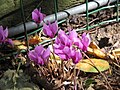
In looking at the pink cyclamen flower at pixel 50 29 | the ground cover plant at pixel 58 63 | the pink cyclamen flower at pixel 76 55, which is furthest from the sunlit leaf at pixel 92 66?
the pink cyclamen flower at pixel 76 55

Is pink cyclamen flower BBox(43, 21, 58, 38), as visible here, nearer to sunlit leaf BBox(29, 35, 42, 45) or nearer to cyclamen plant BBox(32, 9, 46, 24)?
cyclamen plant BBox(32, 9, 46, 24)

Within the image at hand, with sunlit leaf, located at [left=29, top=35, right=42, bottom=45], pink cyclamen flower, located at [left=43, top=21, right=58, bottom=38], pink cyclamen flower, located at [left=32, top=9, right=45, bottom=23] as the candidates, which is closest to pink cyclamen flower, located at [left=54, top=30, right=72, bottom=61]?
pink cyclamen flower, located at [left=43, top=21, right=58, bottom=38]

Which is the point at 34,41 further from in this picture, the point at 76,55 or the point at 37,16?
the point at 76,55

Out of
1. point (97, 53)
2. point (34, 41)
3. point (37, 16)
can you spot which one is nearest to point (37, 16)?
point (37, 16)

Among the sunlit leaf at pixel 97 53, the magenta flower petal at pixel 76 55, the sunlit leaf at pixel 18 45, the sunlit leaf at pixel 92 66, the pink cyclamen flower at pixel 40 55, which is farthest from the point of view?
the sunlit leaf at pixel 18 45

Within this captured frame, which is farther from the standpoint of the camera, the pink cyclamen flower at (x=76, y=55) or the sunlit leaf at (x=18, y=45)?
the sunlit leaf at (x=18, y=45)

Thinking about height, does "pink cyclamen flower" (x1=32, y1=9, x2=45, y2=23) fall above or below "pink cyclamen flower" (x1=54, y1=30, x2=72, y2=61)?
above

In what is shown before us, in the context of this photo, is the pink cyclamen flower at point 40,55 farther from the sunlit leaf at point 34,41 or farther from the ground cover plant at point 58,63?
the sunlit leaf at point 34,41

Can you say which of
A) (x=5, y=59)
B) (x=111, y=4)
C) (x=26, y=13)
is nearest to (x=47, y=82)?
(x=5, y=59)
